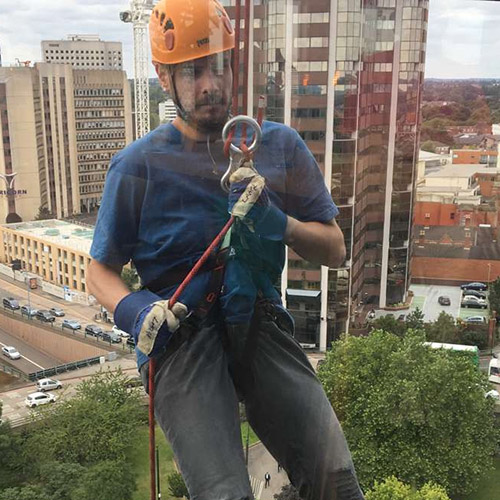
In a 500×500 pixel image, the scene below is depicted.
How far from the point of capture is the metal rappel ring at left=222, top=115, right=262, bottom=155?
30.6 inches

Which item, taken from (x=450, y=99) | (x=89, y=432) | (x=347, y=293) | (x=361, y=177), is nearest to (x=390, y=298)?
(x=347, y=293)

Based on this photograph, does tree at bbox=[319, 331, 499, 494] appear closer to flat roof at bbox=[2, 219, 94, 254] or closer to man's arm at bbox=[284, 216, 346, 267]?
flat roof at bbox=[2, 219, 94, 254]

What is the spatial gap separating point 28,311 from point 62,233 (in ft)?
10.9

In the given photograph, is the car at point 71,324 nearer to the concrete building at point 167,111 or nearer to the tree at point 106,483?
the tree at point 106,483

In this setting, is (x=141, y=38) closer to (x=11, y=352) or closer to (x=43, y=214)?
(x=43, y=214)

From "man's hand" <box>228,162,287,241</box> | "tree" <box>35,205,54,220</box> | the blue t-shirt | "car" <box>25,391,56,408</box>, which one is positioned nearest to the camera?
"man's hand" <box>228,162,287,241</box>

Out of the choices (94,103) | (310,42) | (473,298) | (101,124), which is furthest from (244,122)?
(94,103)

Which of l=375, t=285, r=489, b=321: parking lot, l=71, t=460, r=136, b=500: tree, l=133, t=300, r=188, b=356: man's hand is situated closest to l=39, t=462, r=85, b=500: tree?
l=71, t=460, r=136, b=500: tree

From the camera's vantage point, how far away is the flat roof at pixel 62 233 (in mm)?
3456

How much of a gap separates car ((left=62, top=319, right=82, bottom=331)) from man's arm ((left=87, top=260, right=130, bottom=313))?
5.99 m

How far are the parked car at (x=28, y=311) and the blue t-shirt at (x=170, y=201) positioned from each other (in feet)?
21.7

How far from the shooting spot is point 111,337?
657cm

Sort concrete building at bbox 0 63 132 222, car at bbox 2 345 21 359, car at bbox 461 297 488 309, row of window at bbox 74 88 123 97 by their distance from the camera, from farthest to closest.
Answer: car at bbox 2 345 21 359 < concrete building at bbox 0 63 132 222 < row of window at bbox 74 88 123 97 < car at bbox 461 297 488 309

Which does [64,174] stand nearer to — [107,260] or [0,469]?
[0,469]
